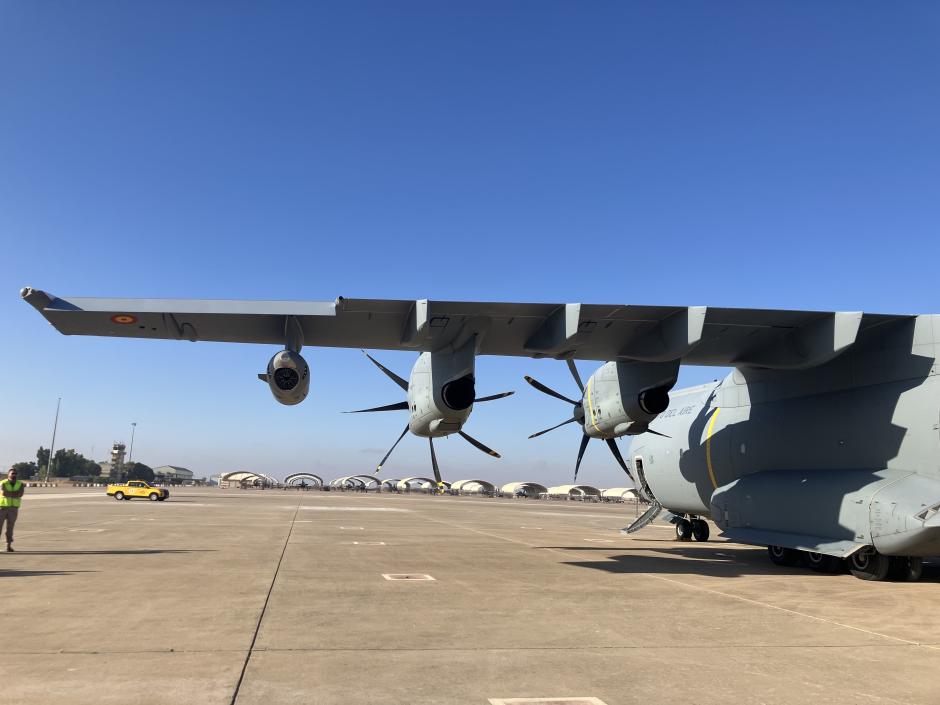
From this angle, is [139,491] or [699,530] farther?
[139,491]

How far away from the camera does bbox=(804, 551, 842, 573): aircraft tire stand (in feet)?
38.6

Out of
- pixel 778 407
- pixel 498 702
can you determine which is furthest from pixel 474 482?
pixel 498 702

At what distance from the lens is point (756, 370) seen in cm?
1405

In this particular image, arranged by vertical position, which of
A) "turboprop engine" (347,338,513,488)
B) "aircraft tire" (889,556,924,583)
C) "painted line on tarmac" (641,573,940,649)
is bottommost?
"painted line on tarmac" (641,573,940,649)

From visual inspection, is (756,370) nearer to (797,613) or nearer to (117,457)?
(797,613)

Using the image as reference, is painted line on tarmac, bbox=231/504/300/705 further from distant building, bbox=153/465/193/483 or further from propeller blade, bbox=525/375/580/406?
distant building, bbox=153/465/193/483

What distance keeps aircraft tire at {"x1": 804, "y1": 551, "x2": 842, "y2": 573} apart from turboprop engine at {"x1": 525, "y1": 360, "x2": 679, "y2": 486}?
12.6 ft

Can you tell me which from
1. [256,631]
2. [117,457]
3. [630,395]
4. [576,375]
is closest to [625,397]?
[630,395]

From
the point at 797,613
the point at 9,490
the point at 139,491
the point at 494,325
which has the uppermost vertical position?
the point at 494,325

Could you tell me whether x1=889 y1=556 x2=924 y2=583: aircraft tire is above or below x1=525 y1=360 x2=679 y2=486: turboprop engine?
below

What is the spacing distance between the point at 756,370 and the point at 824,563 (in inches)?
162

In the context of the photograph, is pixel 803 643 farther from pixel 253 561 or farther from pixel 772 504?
pixel 253 561

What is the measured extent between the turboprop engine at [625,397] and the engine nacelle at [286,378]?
19.2 feet

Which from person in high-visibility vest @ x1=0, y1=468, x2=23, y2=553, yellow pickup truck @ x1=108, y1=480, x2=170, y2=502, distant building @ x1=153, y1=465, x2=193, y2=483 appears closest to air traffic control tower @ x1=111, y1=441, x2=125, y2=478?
distant building @ x1=153, y1=465, x2=193, y2=483
